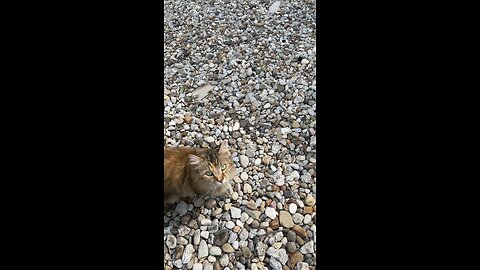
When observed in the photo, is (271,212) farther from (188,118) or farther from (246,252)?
(188,118)

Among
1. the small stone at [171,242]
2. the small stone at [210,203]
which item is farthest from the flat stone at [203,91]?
the small stone at [171,242]

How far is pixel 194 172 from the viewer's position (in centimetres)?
249

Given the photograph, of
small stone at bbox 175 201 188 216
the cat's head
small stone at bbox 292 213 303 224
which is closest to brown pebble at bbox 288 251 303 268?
small stone at bbox 292 213 303 224

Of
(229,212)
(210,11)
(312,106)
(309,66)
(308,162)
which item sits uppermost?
(210,11)

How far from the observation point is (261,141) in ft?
10.5

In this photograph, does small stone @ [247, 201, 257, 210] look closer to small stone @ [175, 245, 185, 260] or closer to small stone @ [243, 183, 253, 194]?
small stone @ [243, 183, 253, 194]

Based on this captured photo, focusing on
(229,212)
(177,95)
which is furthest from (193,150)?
(177,95)

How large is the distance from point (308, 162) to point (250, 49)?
1.71 metres

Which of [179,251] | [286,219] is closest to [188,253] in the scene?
[179,251]

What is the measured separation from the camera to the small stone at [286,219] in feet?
8.49

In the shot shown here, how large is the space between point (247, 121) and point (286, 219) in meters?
1.04

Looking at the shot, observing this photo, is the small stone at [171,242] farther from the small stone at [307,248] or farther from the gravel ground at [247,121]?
the small stone at [307,248]

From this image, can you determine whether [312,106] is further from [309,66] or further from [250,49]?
[250,49]

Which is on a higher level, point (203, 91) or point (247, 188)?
point (203, 91)
